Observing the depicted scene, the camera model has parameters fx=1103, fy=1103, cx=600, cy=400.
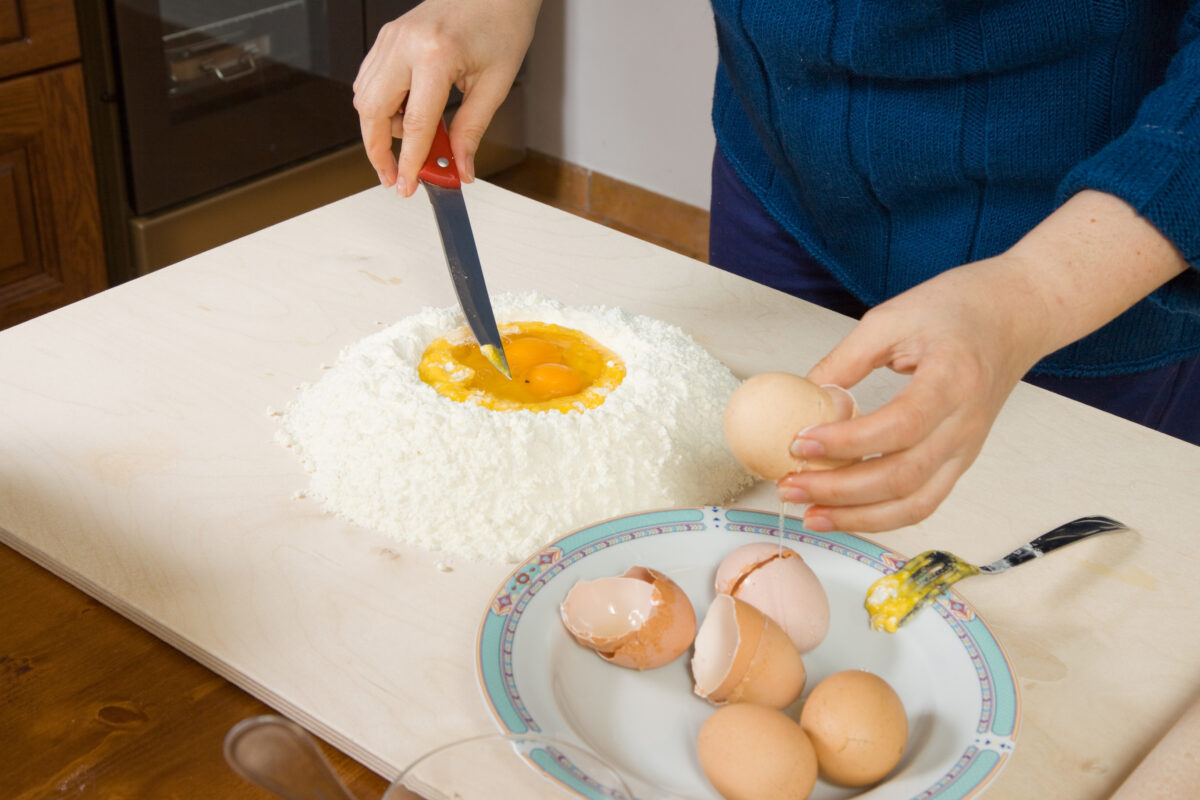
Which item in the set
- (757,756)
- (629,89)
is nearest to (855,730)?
(757,756)

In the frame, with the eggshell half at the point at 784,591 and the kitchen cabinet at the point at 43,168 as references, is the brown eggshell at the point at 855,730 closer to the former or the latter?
the eggshell half at the point at 784,591

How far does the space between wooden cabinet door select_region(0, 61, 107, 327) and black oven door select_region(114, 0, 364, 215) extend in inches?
3.9

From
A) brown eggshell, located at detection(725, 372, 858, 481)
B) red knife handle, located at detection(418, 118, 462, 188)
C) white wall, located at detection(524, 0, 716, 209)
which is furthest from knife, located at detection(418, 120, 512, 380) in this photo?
white wall, located at detection(524, 0, 716, 209)

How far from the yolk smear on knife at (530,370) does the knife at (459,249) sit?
2 centimetres

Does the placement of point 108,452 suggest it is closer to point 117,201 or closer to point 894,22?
point 894,22

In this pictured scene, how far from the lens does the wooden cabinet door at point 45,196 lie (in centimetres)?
203

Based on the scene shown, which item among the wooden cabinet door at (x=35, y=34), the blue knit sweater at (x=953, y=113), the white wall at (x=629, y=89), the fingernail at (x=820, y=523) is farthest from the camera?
the white wall at (x=629, y=89)

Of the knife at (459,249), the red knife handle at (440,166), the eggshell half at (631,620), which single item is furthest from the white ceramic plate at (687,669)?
the red knife handle at (440,166)

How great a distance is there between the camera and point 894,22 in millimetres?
1062

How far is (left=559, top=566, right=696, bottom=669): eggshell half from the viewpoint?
0.76m

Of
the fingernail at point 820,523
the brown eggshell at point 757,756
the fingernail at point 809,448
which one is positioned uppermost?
the fingernail at point 809,448

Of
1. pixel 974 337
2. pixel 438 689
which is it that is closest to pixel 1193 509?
pixel 974 337

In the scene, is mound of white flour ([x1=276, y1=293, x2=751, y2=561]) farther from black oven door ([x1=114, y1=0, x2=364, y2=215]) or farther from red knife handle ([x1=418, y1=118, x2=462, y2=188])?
black oven door ([x1=114, y1=0, x2=364, y2=215])

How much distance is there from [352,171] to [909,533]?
2.10 m
